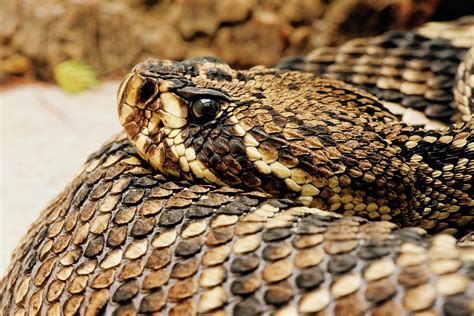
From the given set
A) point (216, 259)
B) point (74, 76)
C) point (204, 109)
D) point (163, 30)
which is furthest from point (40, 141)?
point (216, 259)

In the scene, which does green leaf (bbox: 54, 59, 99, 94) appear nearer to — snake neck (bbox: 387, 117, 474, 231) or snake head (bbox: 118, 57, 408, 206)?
snake head (bbox: 118, 57, 408, 206)

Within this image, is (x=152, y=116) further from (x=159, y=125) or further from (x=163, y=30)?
(x=163, y=30)

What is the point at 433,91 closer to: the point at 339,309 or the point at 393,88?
the point at 393,88

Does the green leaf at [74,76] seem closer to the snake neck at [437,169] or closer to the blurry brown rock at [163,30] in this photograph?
the blurry brown rock at [163,30]

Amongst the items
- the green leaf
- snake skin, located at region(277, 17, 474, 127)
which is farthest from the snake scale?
the green leaf

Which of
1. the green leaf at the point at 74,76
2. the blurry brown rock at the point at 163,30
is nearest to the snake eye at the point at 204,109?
the blurry brown rock at the point at 163,30
